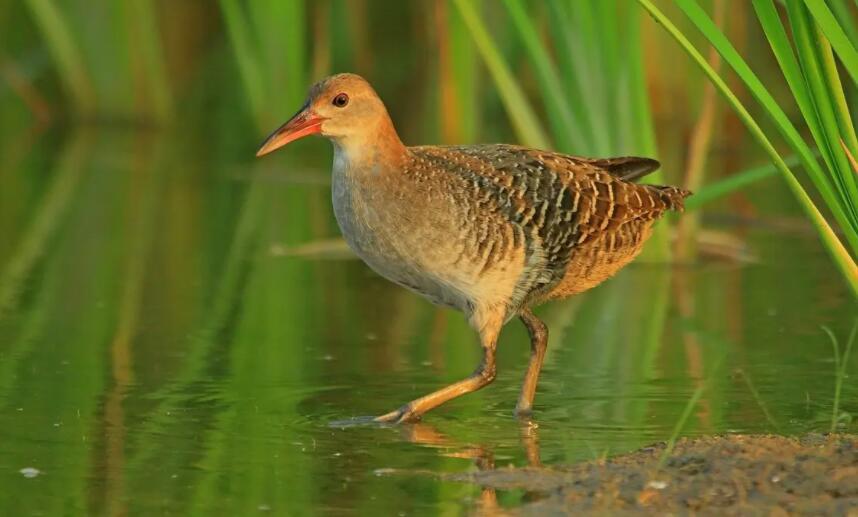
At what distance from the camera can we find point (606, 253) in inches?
277

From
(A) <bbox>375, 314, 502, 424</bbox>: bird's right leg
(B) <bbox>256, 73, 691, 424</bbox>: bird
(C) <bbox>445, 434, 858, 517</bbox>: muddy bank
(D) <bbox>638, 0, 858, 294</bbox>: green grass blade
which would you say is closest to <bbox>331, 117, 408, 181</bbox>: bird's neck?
(B) <bbox>256, 73, 691, 424</bbox>: bird

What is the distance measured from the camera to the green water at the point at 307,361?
18.4 ft

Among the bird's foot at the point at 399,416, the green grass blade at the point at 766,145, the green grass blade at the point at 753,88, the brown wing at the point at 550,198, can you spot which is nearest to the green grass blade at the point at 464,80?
the brown wing at the point at 550,198

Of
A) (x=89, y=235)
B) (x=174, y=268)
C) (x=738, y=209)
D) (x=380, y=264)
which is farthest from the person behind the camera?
(x=738, y=209)

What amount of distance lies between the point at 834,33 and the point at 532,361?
6.87 ft

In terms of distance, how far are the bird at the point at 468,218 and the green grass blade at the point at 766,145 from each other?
1.29 metres

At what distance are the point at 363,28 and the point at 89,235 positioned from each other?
20.3ft

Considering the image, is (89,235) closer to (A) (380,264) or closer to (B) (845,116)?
(A) (380,264)

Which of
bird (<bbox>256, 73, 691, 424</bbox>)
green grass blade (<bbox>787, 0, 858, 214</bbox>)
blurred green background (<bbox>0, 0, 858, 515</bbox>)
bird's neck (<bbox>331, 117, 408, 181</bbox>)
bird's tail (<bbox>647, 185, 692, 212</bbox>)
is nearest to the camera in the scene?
green grass blade (<bbox>787, 0, 858, 214</bbox>)

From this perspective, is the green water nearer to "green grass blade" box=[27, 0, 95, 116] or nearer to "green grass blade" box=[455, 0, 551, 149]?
"green grass blade" box=[455, 0, 551, 149]

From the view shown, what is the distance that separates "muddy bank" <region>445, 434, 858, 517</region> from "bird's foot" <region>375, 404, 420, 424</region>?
1.08 meters

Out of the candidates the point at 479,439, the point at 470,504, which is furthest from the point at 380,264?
the point at 470,504

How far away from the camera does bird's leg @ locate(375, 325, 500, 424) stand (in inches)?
254

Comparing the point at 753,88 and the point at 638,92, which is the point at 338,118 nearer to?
the point at 753,88
